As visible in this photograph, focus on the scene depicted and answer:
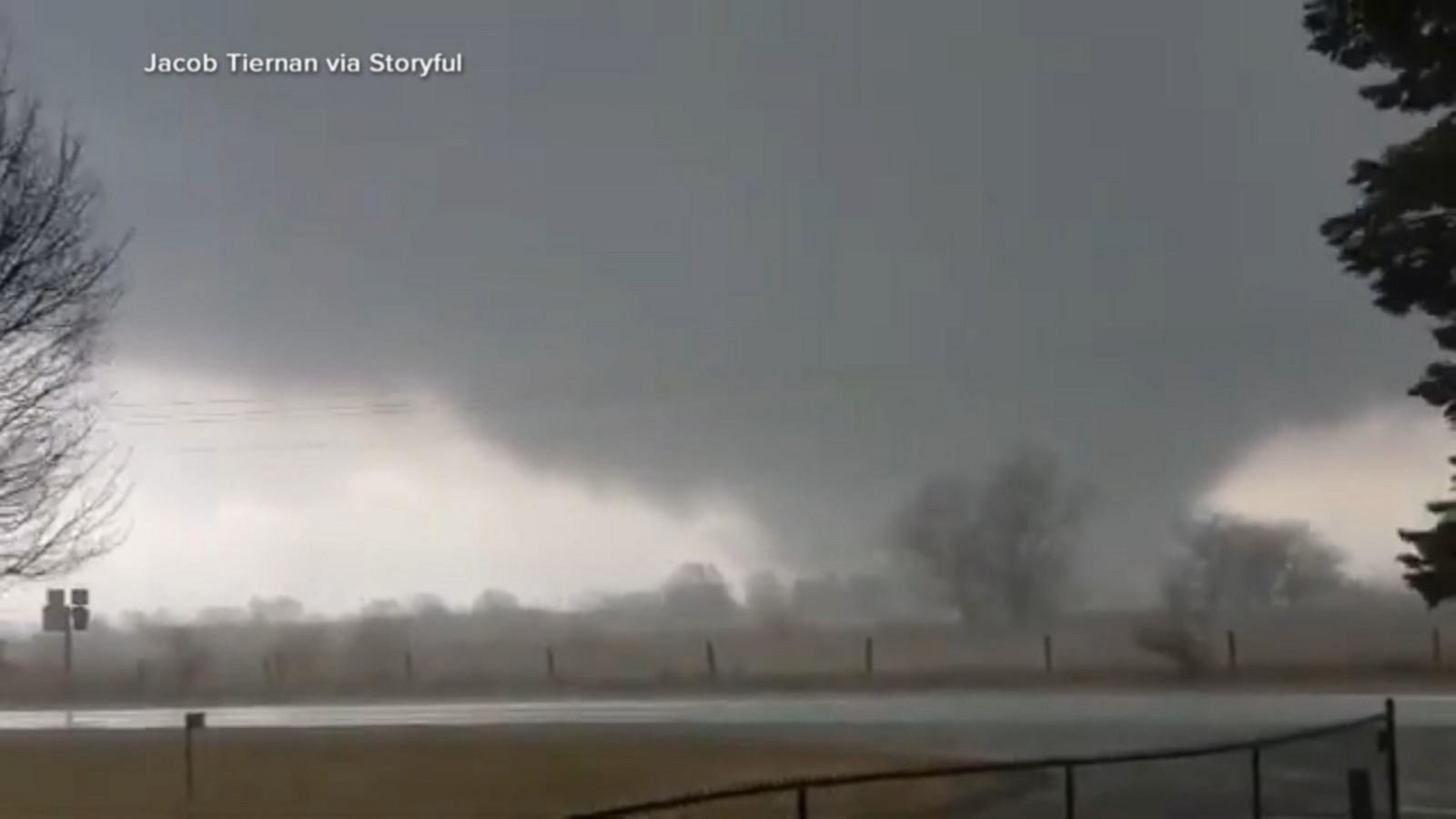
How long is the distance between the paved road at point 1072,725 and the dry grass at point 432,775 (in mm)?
1841

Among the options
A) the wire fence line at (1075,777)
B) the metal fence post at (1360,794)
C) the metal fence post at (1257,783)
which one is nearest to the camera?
the wire fence line at (1075,777)

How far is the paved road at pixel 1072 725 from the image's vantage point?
17203 millimetres

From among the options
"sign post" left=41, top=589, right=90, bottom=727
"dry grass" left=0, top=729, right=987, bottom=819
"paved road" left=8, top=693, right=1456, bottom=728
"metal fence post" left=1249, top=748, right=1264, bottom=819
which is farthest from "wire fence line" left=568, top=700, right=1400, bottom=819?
"sign post" left=41, top=589, right=90, bottom=727

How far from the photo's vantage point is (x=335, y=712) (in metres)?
45.5

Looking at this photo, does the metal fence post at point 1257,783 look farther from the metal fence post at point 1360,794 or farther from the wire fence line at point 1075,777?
the metal fence post at point 1360,794

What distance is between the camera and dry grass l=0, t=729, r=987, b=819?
71.1ft

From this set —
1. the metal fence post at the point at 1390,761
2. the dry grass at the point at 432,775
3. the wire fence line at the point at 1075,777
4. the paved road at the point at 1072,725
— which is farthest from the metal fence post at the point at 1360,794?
the dry grass at the point at 432,775

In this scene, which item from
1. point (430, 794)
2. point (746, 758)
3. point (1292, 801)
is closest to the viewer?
point (1292, 801)

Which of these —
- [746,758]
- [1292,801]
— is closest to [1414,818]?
[1292,801]

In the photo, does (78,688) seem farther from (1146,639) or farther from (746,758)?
(746,758)

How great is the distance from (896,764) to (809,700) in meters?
20.4

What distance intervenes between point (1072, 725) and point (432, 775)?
37.2 ft

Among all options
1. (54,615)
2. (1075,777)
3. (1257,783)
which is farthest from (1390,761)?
(54,615)

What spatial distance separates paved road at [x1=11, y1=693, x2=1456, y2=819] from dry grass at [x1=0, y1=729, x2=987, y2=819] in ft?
6.04
